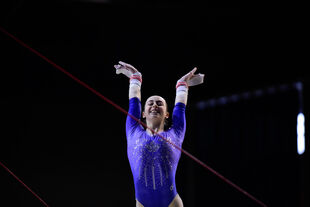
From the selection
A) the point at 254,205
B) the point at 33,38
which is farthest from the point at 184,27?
the point at 254,205

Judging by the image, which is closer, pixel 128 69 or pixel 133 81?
pixel 133 81

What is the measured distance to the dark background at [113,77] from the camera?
3451 mm

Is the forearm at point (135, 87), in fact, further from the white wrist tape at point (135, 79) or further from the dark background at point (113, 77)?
the dark background at point (113, 77)

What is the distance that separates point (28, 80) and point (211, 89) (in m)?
2.00

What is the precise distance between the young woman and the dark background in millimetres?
1279

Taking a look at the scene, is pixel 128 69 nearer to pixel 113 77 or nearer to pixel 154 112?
pixel 154 112

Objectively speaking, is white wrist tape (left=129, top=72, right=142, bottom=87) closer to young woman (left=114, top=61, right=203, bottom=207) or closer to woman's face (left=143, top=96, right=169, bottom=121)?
young woman (left=114, top=61, right=203, bottom=207)

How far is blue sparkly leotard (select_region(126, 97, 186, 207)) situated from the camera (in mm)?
2088

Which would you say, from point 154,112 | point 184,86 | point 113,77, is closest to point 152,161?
point 154,112

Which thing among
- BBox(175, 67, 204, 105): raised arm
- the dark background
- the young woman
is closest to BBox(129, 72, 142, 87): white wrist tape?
the young woman

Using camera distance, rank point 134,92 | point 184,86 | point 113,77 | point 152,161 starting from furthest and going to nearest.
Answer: point 113,77 < point 184,86 < point 134,92 < point 152,161

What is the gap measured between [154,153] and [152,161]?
0.05 metres

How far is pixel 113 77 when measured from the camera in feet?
12.9

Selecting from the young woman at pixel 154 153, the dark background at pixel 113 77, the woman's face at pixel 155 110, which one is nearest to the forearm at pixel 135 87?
the young woman at pixel 154 153
